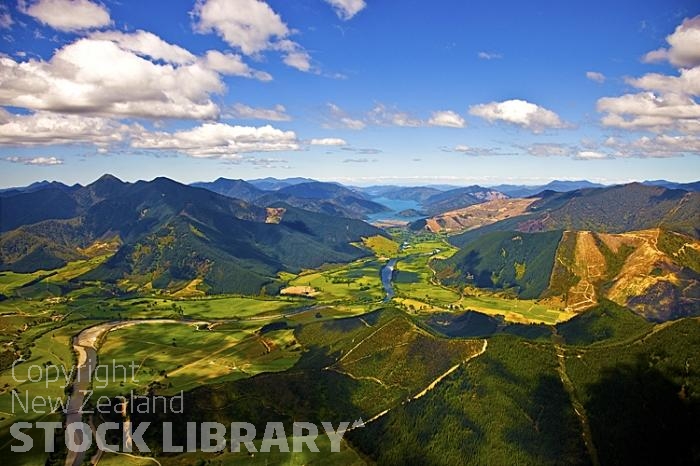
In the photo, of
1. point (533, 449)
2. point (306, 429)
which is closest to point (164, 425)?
point (306, 429)

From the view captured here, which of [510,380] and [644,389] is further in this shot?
[510,380]

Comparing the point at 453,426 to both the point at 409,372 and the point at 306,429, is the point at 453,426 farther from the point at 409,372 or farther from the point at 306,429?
the point at 306,429

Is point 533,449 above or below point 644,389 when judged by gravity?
below

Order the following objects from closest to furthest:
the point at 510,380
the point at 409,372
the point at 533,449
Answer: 1. the point at 533,449
2. the point at 510,380
3. the point at 409,372

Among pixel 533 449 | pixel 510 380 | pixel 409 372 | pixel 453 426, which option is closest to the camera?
pixel 533 449

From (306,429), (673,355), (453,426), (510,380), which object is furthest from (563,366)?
(306,429)

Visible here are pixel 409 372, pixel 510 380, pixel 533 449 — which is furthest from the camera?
pixel 409 372

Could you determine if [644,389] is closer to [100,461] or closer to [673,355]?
[673,355]

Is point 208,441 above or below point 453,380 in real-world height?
below

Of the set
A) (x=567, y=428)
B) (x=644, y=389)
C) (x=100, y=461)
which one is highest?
(x=644, y=389)
